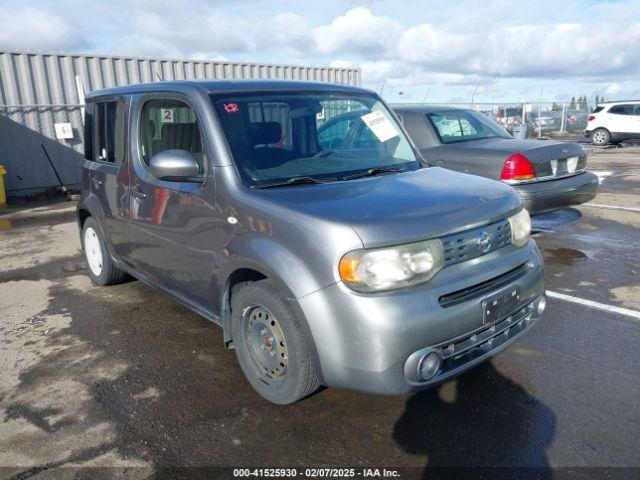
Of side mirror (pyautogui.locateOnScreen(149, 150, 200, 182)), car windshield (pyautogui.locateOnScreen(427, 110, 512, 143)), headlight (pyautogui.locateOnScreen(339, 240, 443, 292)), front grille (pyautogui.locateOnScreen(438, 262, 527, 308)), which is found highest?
car windshield (pyautogui.locateOnScreen(427, 110, 512, 143))

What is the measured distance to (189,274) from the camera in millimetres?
3562

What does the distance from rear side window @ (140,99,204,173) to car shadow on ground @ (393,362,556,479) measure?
205 cm

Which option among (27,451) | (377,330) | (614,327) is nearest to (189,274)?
(27,451)

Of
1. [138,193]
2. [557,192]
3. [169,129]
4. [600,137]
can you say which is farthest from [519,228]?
[600,137]

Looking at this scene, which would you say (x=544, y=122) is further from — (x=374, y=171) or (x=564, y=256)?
(x=374, y=171)

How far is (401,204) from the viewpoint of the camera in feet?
8.91

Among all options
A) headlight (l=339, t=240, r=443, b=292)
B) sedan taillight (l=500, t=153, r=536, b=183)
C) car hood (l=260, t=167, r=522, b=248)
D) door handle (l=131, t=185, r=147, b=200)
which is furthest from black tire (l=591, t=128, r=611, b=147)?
headlight (l=339, t=240, r=443, b=292)

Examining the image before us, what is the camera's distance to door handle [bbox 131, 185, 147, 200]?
3886mm

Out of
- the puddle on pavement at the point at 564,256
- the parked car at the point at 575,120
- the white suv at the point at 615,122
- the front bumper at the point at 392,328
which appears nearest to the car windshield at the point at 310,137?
the front bumper at the point at 392,328

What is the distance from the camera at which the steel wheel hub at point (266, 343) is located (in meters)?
Answer: 2.88

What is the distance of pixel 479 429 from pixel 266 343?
4.20 ft

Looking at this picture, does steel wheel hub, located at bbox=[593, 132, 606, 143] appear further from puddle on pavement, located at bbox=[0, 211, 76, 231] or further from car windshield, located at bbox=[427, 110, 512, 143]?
puddle on pavement, located at bbox=[0, 211, 76, 231]

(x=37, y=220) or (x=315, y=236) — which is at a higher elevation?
(x=315, y=236)

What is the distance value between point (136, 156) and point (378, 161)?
6.21 feet
